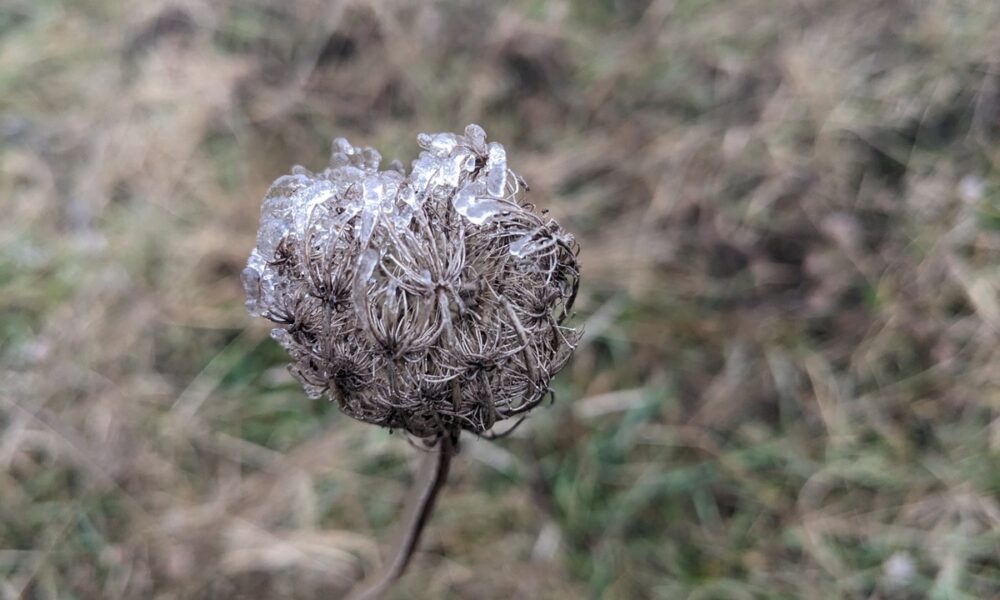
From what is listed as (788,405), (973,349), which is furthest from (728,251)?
(973,349)

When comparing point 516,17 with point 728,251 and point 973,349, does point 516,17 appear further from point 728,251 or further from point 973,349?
point 973,349

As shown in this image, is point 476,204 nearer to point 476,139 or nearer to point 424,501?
point 476,139

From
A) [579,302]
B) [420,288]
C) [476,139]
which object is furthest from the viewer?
[579,302]

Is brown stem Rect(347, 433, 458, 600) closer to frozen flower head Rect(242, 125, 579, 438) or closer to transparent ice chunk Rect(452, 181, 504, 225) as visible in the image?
frozen flower head Rect(242, 125, 579, 438)

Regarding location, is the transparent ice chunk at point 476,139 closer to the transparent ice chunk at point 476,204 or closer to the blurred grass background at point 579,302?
the transparent ice chunk at point 476,204

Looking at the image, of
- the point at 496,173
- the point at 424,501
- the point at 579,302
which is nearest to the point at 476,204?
the point at 496,173

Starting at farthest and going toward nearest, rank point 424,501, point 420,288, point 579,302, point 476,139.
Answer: point 579,302
point 424,501
point 476,139
point 420,288
